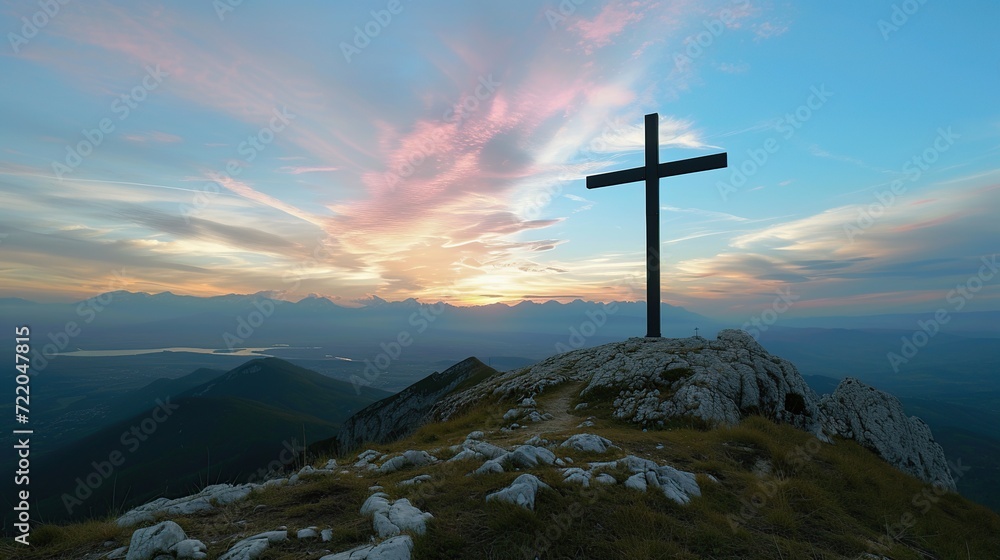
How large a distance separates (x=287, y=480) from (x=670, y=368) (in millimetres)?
14955

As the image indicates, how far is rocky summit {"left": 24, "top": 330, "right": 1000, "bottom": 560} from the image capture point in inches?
235

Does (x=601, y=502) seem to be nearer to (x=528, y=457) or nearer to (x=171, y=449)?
(x=528, y=457)

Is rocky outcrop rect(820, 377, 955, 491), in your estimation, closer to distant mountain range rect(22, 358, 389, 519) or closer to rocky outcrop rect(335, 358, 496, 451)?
rocky outcrop rect(335, 358, 496, 451)

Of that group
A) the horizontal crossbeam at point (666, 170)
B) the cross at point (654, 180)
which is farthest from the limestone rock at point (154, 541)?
the horizontal crossbeam at point (666, 170)

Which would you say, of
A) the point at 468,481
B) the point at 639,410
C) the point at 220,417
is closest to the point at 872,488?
the point at 639,410

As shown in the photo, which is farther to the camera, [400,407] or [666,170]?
[400,407]

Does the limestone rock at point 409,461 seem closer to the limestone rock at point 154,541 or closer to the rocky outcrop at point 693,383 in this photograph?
the limestone rock at point 154,541

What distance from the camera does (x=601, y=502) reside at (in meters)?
6.99

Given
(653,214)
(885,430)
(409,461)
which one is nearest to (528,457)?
(409,461)

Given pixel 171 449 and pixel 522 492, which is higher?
pixel 522 492

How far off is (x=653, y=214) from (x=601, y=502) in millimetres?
19461

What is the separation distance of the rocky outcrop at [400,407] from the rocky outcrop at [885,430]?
3263 centimetres

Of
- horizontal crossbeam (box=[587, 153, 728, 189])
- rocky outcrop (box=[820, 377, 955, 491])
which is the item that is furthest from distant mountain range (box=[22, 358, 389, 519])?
rocky outcrop (box=[820, 377, 955, 491])

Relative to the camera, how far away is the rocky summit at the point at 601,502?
5.96m
